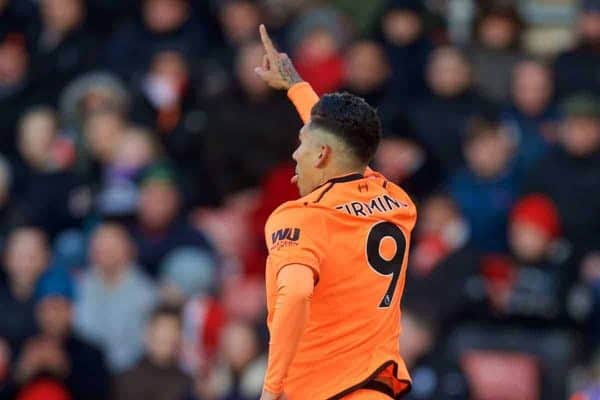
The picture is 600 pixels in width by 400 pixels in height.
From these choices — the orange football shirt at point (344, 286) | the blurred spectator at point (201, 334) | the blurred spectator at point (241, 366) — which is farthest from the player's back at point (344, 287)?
the blurred spectator at point (201, 334)

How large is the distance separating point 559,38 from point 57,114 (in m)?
4.09

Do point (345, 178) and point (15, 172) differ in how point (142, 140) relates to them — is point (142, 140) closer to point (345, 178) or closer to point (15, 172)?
point (15, 172)

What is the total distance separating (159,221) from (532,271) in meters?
2.99

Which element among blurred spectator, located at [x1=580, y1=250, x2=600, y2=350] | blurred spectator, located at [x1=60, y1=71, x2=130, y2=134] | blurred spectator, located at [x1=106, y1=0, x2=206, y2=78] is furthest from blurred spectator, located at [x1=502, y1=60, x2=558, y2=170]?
blurred spectator, located at [x1=60, y1=71, x2=130, y2=134]

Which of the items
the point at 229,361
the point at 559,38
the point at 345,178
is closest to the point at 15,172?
the point at 229,361

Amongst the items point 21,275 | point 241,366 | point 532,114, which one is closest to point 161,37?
point 21,275

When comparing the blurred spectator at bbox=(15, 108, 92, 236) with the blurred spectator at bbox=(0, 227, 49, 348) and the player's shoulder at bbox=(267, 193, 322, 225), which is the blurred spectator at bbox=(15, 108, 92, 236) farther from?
the player's shoulder at bbox=(267, 193, 322, 225)

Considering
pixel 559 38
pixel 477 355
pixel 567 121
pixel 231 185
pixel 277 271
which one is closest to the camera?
pixel 277 271

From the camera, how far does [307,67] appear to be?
1234 centimetres

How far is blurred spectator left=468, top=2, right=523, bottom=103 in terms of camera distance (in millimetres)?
12242

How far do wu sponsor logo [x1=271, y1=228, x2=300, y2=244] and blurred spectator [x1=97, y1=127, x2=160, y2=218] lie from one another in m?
6.44

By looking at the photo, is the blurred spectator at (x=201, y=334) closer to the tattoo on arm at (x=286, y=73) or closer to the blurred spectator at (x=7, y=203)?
the blurred spectator at (x=7, y=203)

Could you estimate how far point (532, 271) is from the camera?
10.6 metres

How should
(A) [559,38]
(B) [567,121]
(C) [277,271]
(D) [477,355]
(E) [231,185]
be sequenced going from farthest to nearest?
(A) [559,38] → (E) [231,185] → (B) [567,121] → (D) [477,355] → (C) [277,271]
